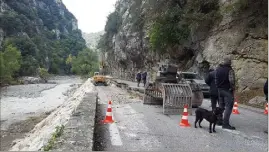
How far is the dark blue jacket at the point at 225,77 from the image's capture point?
855cm

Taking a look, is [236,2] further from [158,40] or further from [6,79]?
[6,79]

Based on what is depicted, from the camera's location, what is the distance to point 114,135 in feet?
25.3

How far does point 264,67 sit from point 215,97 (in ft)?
37.8

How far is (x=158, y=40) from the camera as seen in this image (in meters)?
33.1

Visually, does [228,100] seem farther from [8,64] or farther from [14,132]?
[8,64]

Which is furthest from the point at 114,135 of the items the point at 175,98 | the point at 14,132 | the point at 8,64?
the point at 8,64

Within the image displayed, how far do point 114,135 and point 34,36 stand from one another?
122783 millimetres

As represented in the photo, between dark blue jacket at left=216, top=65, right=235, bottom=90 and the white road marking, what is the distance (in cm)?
328

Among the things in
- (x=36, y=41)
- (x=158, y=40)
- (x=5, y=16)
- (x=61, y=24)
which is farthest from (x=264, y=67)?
(x=61, y=24)

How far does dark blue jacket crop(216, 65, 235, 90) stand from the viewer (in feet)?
28.0

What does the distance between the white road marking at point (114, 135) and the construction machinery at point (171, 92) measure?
10.1ft

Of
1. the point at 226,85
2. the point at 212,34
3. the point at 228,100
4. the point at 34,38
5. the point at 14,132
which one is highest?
the point at 34,38

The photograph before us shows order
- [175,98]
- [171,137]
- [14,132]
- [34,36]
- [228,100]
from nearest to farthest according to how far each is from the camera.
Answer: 1. [171,137]
2. [228,100]
3. [175,98]
4. [14,132]
5. [34,36]

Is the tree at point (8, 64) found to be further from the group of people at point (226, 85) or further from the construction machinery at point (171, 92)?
the group of people at point (226, 85)
